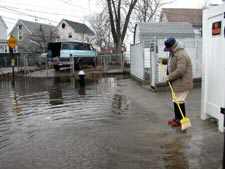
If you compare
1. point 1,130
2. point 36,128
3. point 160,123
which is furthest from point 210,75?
point 1,130

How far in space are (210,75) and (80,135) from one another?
2.72 m

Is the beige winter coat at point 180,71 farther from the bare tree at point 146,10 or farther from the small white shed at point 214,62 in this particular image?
the bare tree at point 146,10

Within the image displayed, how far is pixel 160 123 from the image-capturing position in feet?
28.1

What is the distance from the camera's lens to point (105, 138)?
7348mm

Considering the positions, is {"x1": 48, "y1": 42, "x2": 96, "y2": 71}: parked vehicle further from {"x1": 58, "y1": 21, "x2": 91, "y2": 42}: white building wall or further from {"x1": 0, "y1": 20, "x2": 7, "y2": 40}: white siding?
{"x1": 58, "y1": 21, "x2": 91, "y2": 42}: white building wall

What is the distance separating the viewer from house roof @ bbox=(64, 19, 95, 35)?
8356cm

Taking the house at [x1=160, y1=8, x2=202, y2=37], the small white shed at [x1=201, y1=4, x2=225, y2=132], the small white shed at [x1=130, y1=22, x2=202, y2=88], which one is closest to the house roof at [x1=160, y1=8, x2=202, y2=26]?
the house at [x1=160, y1=8, x2=202, y2=37]

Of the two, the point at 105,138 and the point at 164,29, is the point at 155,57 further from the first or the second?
the point at 164,29

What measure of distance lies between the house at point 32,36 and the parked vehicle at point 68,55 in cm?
2381

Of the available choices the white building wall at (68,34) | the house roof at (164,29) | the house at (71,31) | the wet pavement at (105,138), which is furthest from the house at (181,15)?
the wet pavement at (105,138)

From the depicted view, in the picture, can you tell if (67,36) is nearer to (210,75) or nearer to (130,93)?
(130,93)

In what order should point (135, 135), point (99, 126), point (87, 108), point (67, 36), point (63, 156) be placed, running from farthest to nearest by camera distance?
1. point (67, 36)
2. point (87, 108)
3. point (99, 126)
4. point (135, 135)
5. point (63, 156)

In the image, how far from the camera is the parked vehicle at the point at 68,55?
104 feet

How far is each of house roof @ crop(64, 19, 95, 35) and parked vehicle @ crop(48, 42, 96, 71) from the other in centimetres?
4878
